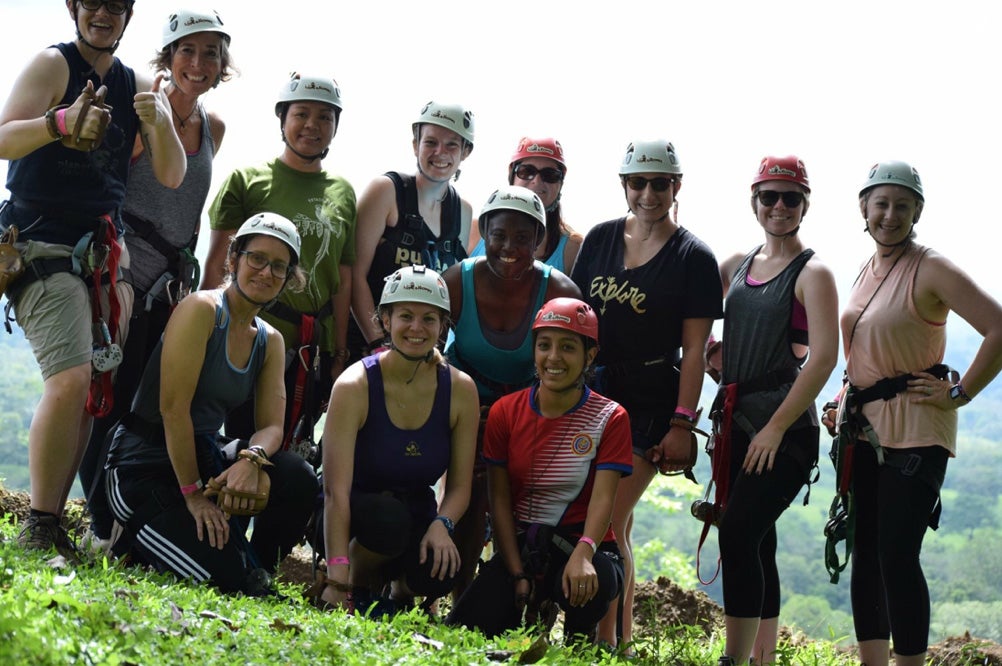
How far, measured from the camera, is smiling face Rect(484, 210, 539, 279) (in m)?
7.47

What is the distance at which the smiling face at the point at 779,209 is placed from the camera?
297 inches

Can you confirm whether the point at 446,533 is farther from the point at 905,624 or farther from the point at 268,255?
the point at 905,624

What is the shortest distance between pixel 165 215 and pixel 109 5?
1.47 metres

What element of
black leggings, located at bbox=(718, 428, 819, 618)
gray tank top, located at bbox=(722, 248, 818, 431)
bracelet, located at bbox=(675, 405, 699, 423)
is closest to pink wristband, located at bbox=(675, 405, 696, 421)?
bracelet, located at bbox=(675, 405, 699, 423)

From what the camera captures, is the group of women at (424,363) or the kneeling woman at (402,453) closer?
the group of women at (424,363)

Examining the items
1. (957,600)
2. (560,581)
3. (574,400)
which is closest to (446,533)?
(560,581)

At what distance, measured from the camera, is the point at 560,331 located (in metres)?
7.09

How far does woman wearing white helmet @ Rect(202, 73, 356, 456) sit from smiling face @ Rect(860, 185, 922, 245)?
12.3 ft

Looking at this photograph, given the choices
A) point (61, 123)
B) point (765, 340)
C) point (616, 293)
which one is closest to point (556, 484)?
point (616, 293)

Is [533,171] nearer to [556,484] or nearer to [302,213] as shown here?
[302,213]

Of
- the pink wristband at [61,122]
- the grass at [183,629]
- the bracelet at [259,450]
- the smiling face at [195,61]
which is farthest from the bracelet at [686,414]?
the pink wristband at [61,122]

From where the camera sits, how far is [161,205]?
742 centimetres

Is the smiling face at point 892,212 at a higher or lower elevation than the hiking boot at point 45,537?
higher

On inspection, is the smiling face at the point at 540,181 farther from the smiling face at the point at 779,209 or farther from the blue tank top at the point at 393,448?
the blue tank top at the point at 393,448
